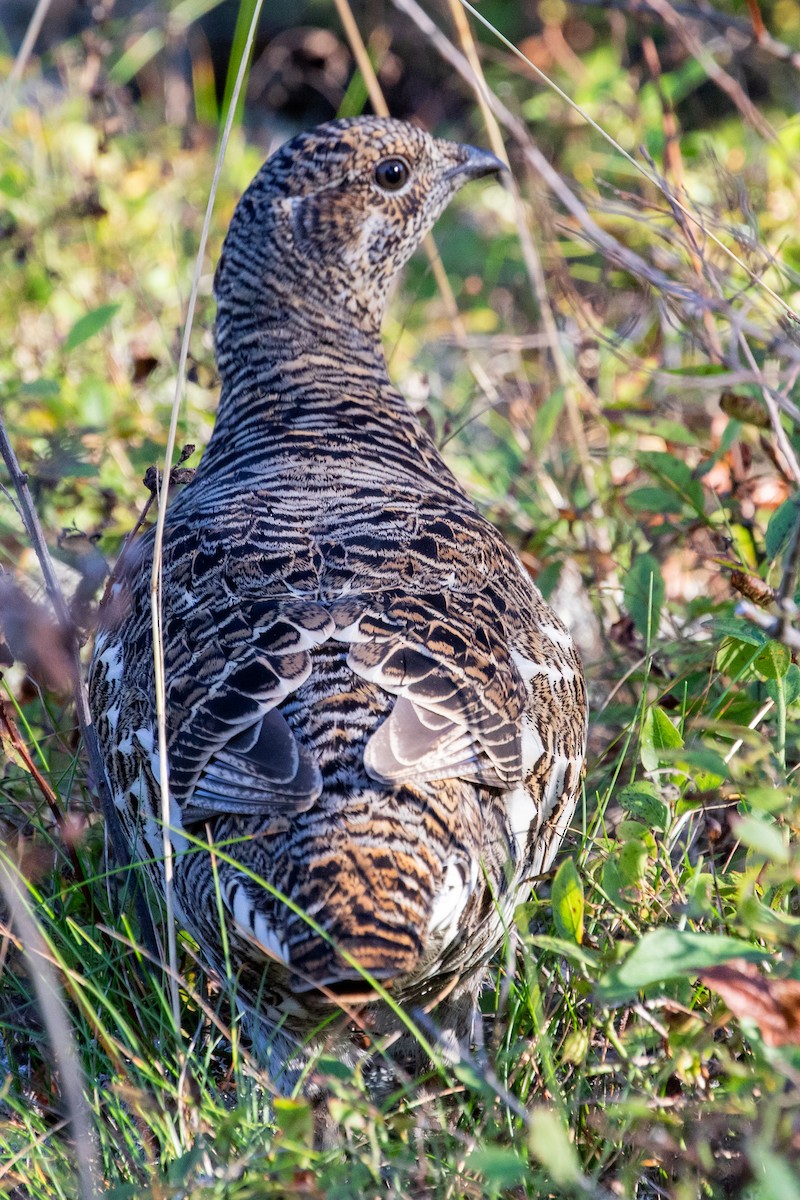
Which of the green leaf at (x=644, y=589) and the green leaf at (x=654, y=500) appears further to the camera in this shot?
the green leaf at (x=654, y=500)

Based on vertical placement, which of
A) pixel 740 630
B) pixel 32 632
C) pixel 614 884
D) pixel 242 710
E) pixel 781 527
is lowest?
pixel 614 884

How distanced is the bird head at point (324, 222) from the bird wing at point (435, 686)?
1.50 meters

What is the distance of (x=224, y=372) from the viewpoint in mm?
3887

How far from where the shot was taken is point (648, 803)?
2.58 metres

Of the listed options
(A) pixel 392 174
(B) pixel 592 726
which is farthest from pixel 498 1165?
(A) pixel 392 174

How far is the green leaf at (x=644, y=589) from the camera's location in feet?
10.9

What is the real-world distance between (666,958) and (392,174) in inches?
107

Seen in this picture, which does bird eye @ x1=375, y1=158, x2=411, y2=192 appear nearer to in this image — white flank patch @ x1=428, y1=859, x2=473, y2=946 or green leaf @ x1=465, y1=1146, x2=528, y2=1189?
white flank patch @ x1=428, y1=859, x2=473, y2=946

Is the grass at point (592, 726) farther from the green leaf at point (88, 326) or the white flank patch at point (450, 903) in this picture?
the green leaf at point (88, 326)

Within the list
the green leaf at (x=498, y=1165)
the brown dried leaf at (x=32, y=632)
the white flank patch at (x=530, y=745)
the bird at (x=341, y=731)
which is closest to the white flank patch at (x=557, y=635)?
the bird at (x=341, y=731)

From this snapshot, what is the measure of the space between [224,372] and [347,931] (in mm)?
2138

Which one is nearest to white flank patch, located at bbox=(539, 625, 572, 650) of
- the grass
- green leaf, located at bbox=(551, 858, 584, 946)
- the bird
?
the bird

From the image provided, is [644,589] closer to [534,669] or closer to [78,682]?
[534,669]

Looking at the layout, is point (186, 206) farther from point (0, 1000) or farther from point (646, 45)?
point (0, 1000)
